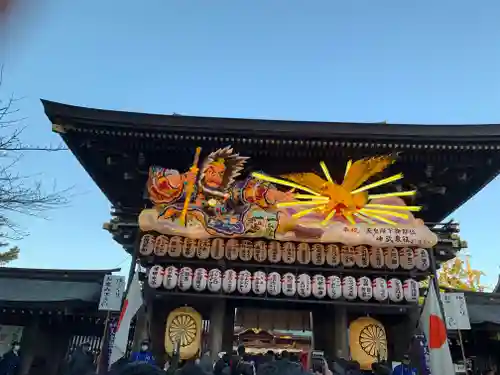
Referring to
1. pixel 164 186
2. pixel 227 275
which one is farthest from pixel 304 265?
pixel 164 186

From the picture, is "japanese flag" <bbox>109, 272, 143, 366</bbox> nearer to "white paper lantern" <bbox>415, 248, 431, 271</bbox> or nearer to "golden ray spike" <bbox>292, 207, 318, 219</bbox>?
"golden ray spike" <bbox>292, 207, 318, 219</bbox>

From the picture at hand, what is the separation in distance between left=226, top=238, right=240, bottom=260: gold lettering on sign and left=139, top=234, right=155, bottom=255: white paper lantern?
1771 mm

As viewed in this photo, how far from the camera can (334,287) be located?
30.5 ft

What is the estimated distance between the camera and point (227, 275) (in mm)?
9352

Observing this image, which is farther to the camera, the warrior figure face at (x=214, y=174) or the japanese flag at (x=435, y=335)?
the warrior figure face at (x=214, y=174)

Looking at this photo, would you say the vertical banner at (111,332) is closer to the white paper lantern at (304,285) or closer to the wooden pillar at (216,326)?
the wooden pillar at (216,326)

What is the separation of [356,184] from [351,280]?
7.69 feet

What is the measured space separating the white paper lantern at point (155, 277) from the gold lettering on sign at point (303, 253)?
321 cm

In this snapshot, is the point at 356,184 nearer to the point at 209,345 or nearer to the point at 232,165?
the point at 232,165

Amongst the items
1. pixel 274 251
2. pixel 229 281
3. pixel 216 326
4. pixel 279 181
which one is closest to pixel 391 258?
pixel 274 251

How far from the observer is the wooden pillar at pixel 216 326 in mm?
9258

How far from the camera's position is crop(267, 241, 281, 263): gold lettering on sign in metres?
9.56

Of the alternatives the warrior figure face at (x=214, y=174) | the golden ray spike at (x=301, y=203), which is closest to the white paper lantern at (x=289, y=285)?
the golden ray spike at (x=301, y=203)

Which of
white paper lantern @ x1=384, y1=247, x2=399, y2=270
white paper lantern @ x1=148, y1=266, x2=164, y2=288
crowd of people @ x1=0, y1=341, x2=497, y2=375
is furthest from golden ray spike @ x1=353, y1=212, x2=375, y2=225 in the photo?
white paper lantern @ x1=148, y1=266, x2=164, y2=288
